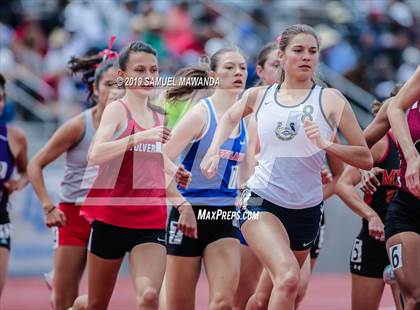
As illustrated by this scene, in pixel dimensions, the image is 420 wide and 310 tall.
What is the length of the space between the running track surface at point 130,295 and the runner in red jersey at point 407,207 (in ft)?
15.2

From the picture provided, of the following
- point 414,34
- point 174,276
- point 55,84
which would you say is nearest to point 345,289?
point 55,84

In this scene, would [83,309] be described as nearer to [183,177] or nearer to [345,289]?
[183,177]

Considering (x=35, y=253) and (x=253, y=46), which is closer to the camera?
(x=35, y=253)

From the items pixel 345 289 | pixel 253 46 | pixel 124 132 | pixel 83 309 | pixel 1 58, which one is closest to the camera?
pixel 124 132

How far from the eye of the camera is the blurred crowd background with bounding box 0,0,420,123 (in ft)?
50.5

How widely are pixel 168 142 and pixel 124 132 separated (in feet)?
1.39

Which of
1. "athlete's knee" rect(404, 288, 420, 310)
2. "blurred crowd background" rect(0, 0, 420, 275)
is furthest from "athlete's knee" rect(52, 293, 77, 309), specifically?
"blurred crowd background" rect(0, 0, 420, 275)

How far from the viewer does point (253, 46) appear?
17703 millimetres

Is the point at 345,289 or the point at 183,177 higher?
the point at 183,177

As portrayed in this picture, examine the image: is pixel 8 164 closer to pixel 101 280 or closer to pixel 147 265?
pixel 101 280

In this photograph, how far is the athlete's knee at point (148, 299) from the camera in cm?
668

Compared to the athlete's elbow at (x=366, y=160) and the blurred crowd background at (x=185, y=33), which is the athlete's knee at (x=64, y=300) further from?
the blurred crowd background at (x=185, y=33)

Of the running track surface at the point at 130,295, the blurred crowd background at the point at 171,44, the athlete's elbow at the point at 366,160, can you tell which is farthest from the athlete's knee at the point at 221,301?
the blurred crowd background at the point at 171,44

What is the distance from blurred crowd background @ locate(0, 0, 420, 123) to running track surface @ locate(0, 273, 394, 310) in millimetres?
2452
